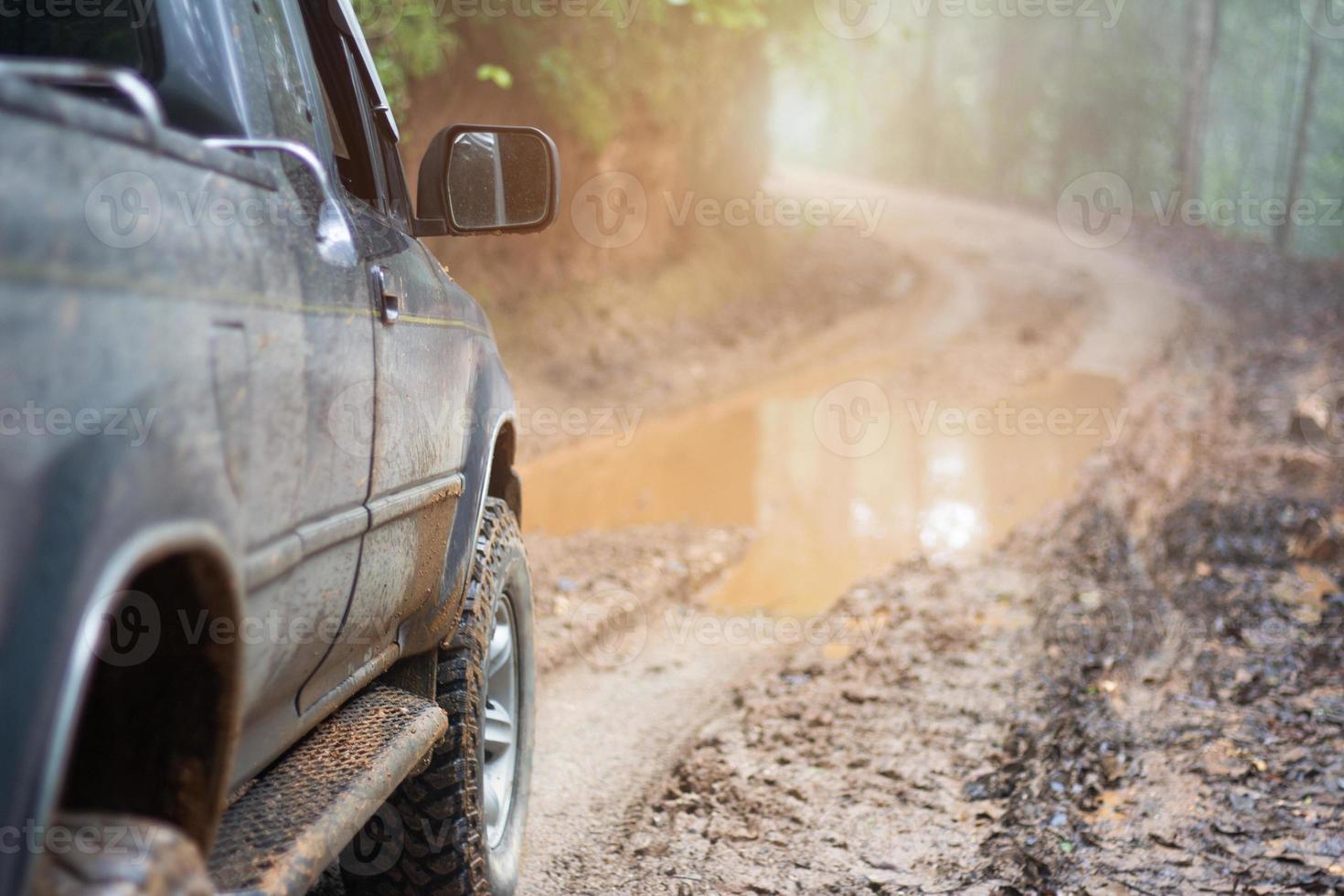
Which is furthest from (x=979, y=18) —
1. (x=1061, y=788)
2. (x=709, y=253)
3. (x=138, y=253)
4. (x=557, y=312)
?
(x=138, y=253)

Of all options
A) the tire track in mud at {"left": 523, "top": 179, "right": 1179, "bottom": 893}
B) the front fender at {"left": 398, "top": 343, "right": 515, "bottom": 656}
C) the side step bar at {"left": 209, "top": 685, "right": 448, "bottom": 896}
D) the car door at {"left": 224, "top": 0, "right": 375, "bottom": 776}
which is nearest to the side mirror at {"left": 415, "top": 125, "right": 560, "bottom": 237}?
the front fender at {"left": 398, "top": 343, "right": 515, "bottom": 656}

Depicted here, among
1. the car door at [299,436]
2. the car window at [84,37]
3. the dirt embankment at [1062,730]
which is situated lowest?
the dirt embankment at [1062,730]

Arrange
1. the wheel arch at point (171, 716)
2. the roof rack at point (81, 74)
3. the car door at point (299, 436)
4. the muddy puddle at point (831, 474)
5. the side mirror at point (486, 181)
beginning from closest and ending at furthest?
1. the roof rack at point (81, 74)
2. the wheel arch at point (171, 716)
3. the car door at point (299, 436)
4. the side mirror at point (486, 181)
5. the muddy puddle at point (831, 474)

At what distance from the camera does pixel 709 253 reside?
583 inches

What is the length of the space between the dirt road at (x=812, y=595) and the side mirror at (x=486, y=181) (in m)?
1.96

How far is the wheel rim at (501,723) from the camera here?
3088 millimetres

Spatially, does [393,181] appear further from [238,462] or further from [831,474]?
[831,474]

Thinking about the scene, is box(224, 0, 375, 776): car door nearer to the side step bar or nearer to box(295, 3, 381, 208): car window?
the side step bar

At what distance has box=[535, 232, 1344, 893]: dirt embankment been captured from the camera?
3.44 meters

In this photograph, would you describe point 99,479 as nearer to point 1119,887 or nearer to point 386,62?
point 1119,887

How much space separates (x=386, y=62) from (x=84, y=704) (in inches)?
285

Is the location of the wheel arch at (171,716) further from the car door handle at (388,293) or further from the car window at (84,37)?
the car window at (84,37)

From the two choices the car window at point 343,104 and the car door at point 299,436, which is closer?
the car door at point 299,436

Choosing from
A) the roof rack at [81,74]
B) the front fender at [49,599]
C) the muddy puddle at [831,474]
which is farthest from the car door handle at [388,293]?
the muddy puddle at [831,474]
